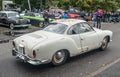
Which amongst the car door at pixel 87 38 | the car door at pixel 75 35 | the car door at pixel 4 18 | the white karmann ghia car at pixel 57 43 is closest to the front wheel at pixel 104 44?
the white karmann ghia car at pixel 57 43

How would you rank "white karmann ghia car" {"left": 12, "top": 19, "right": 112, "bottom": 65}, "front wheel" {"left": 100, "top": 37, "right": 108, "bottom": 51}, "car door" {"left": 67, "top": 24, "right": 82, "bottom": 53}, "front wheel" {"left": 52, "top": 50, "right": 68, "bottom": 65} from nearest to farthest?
1. "white karmann ghia car" {"left": 12, "top": 19, "right": 112, "bottom": 65}
2. "front wheel" {"left": 52, "top": 50, "right": 68, "bottom": 65}
3. "car door" {"left": 67, "top": 24, "right": 82, "bottom": 53}
4. "front wheel" {"left": 100, "top": 37, "right": 108, "bottom": 51}

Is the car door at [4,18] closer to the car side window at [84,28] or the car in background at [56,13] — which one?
the car in background at [56,13]

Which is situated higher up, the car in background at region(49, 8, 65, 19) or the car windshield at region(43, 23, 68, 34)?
the car windshield at region(43, 23, 68, 34)

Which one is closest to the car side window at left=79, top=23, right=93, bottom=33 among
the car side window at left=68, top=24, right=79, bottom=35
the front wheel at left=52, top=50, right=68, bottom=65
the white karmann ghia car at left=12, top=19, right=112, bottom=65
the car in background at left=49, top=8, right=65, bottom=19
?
the white karmann ghia car at left=12, top=19, right=112, bottom=65

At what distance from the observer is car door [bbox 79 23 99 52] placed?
728 cm

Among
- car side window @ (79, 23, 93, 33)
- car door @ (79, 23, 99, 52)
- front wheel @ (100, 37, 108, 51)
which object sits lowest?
front wheel @ (100, 37, 108, 51)

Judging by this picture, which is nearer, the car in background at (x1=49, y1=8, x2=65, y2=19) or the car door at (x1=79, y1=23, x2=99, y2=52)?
the car door at (x1=79, y1=23, x2=99, y2=52)

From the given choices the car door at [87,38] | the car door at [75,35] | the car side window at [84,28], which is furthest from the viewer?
the car side window at [84,28]

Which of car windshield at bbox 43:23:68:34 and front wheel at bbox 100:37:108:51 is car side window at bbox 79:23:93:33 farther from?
front wheel at bbox 100:37:108:51

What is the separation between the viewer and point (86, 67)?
644 cm

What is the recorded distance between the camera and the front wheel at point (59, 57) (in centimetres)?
644

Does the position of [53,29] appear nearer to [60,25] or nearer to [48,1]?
[60,25]

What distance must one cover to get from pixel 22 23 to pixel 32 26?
6.73 ft

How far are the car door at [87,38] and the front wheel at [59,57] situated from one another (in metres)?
0.89
